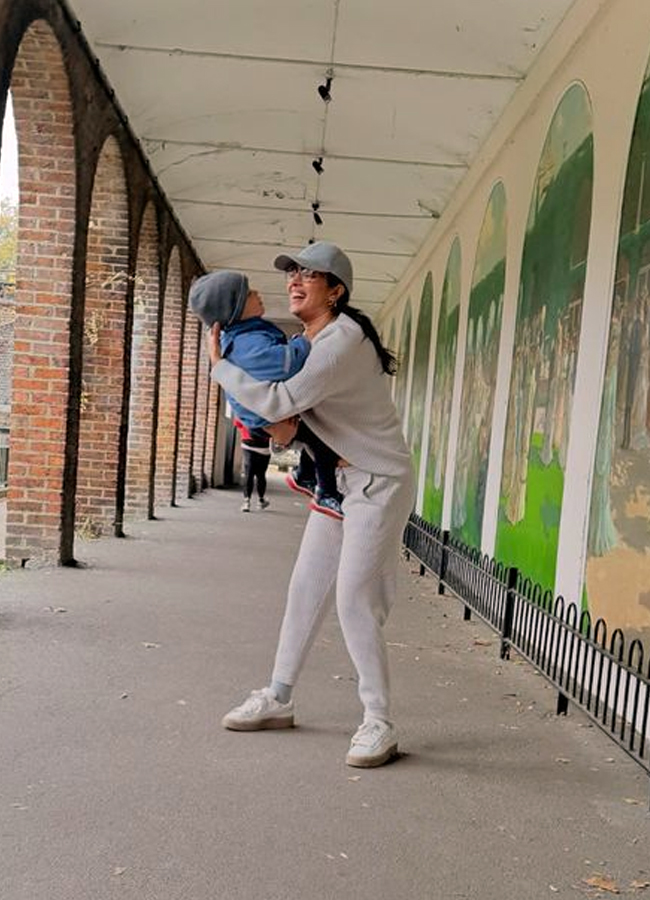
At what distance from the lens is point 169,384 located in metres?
14.9

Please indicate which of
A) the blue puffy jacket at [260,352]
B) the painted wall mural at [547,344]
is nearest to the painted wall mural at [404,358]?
the painted wall mural at [547,344]

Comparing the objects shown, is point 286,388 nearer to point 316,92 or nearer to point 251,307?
point 251,307

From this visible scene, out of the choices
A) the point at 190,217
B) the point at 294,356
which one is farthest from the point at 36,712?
the point at 190,217

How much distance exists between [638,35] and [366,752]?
12.5 ft

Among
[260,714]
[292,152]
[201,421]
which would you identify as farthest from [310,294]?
[201,421]

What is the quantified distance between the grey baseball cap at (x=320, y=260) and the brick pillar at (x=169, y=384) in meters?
10.9

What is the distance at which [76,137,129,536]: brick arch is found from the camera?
9.77 metres

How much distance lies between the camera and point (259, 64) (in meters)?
7.79

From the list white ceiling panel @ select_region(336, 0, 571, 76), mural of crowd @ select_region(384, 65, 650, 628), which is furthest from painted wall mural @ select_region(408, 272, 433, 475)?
white ceiling panel @ select_region(336, 0, 571, 76)

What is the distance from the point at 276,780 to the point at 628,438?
2.42m

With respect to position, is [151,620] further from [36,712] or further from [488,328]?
[488,328]

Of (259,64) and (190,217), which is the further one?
(190,217)

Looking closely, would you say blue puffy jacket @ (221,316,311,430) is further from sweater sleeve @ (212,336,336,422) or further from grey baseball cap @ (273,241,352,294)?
grey baseball cap @ (273,241,352,294)

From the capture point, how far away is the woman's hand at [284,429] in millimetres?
3605
